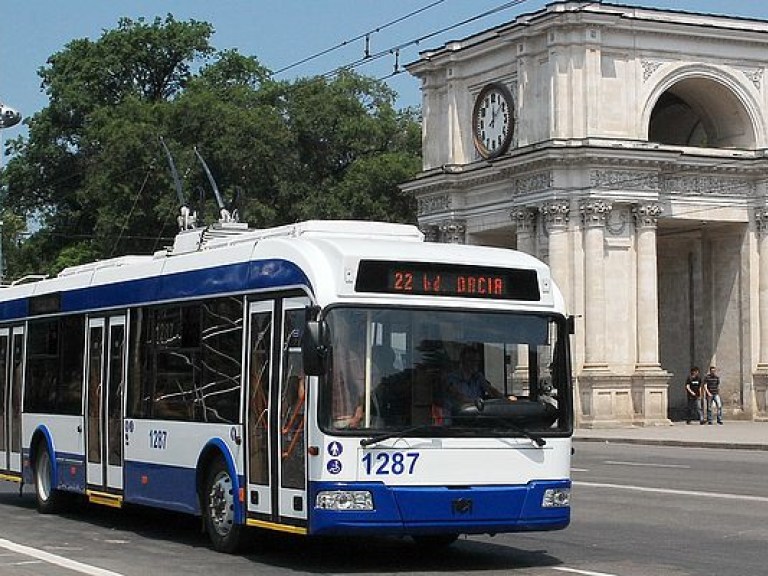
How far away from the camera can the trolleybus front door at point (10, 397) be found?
20359 mm

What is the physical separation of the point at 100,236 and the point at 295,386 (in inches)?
2349

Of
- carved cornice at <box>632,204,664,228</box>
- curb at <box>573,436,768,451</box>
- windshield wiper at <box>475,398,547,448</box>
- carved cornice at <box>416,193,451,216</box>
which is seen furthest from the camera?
carved cornice at <box>416,193,451,216</box>

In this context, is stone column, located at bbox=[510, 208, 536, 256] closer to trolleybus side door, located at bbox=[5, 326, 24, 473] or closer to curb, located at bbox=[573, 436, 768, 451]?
curb, located at bbox=[573, 436, 768, 451]

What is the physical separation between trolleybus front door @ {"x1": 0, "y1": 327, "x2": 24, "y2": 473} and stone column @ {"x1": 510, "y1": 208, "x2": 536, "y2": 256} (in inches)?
1272

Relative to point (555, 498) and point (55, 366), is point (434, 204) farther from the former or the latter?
point (555, 498)

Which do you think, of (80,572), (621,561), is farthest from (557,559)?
(80,572)

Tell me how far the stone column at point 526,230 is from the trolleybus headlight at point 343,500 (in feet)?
128

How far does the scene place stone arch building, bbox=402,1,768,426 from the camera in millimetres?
50344

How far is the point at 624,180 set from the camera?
50625 mm

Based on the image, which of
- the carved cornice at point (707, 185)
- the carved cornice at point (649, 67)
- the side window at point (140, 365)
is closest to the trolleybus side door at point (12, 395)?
the side window at point (140, 365)

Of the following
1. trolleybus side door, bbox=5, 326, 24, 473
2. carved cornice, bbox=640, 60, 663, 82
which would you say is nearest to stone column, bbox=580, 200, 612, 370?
carved cornice, bbox=640, 60, 663, 82

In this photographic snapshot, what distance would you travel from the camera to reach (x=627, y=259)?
51.2m

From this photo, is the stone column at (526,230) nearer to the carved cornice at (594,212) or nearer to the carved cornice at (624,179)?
the carved cornice at (594,212)

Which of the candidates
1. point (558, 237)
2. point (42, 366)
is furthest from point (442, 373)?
point (558, 237)
